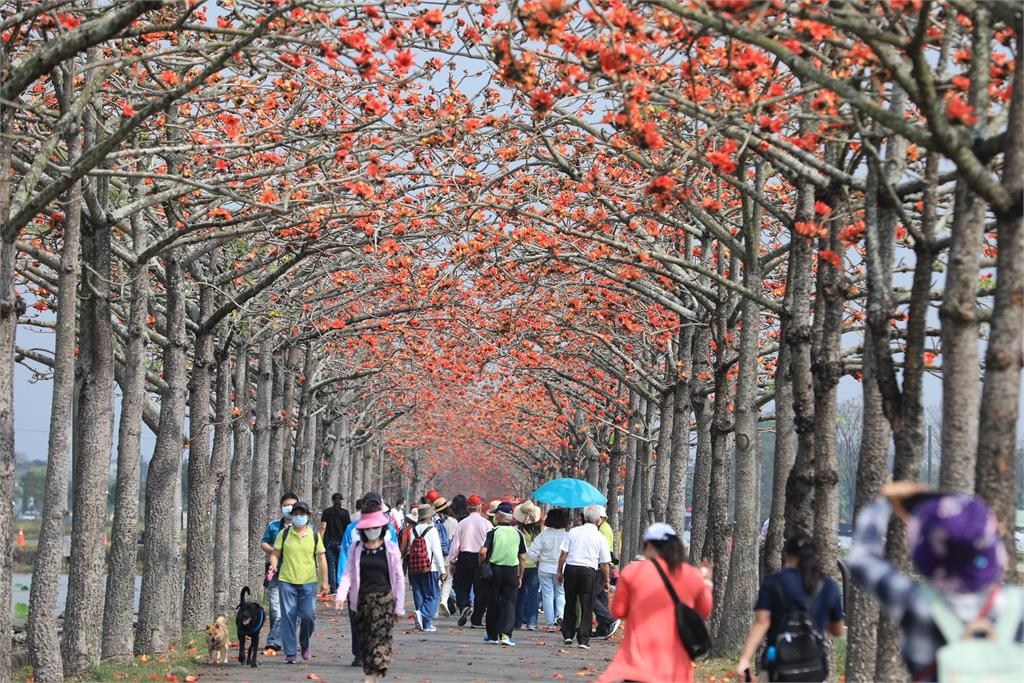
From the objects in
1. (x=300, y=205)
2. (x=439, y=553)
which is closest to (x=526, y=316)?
(x=439, y=553)

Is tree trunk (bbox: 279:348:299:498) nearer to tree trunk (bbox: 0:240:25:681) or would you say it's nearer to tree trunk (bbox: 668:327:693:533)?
tree trunk (bbox: 668:327:693:533)

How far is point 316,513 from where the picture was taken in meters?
37.9

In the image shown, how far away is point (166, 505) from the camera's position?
17.1 m

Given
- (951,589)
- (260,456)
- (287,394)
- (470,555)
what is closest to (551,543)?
(470,555)

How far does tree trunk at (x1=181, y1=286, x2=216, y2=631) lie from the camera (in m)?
19.4

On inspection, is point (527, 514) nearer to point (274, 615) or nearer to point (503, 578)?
point (503, 578)

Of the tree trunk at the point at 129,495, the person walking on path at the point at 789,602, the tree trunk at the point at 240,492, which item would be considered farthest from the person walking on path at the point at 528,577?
the person walking on path at the point at 789,602

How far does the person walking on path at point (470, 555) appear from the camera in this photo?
832 inches

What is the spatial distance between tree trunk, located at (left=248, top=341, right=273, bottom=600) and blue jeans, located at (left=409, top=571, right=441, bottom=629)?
193 inches

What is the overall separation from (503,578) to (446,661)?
280cm

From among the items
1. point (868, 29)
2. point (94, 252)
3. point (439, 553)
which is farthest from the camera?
point (439, 553)

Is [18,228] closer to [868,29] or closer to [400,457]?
[868,29]

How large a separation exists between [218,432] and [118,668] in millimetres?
9227

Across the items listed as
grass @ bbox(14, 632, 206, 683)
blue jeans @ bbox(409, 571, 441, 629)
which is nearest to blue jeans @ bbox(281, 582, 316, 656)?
grass @ bbox(14, 632, 206, 683)
